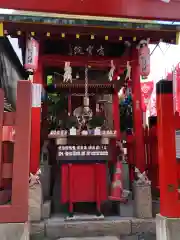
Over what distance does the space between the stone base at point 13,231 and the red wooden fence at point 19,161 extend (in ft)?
0.24

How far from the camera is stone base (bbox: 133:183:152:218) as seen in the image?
5.91m

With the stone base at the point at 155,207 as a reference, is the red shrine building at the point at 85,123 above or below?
above

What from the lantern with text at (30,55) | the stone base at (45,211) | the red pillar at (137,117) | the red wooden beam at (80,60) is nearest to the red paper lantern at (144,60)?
the red pillar at (137,117)

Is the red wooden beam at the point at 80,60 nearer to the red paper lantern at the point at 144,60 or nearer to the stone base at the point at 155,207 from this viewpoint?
the red paper lantern at the point at 144,60

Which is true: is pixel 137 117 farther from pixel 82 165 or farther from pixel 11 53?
pixel 11 53

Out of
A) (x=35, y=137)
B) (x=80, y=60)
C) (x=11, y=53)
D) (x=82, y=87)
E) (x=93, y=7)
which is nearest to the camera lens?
(x=93, y=7)

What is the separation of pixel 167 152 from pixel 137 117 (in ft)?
8.70

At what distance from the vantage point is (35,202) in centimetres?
580

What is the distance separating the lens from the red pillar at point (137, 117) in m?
6.39

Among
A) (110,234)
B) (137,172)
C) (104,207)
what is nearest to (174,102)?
(137,172)

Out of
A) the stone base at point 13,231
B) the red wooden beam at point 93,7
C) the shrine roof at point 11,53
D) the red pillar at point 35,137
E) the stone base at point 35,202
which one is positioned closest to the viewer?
the stone base at point 13,231

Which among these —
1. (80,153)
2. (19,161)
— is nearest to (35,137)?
(80,153)

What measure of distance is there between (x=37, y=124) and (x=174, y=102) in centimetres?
355

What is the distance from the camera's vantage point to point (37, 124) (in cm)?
634
